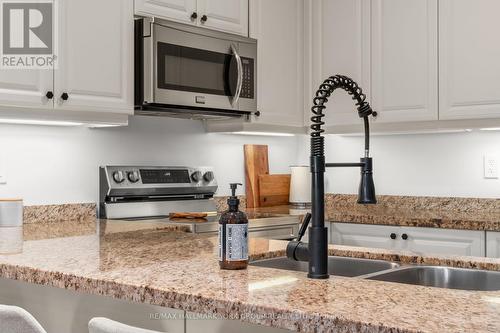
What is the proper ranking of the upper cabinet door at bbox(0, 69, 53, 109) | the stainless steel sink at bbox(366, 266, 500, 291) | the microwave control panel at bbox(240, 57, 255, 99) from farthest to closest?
the microwave control panel at bbox(240, 57, 255, 99) → the upper cabinet door at bbox(0, 69, 53, 109) → the stainless steel sink at bbox(366, 266, 500, 291)

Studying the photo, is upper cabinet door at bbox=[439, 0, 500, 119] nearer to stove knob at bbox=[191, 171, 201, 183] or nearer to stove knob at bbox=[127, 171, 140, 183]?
stove knob at bbox=[191, 171, 201, 183]

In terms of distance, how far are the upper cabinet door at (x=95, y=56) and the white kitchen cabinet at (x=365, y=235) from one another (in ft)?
4.38

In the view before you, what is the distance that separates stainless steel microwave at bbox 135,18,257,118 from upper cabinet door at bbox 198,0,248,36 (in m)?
0.10

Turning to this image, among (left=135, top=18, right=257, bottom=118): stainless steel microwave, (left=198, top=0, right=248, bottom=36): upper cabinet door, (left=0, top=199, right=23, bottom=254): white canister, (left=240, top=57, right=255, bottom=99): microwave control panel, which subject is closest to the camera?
(left=0, top=199, right=23, bottom=254): white canister

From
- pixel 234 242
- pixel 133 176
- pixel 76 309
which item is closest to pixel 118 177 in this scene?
pixel 133 176

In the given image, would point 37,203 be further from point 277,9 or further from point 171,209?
point 277,9

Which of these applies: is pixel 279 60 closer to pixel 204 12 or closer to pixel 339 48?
pixel 339 48

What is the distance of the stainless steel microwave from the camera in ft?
10.00

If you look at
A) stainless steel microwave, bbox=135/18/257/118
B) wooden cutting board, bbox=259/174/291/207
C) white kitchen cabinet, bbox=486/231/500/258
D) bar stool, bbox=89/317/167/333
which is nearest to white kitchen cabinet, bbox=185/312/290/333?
bar stool, bbox=89/317/167/333

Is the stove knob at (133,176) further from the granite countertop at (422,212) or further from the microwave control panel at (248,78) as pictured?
the granite countertop at (422,212)

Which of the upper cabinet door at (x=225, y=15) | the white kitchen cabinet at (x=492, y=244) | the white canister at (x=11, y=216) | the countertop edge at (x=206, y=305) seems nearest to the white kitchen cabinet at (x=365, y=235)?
the white kitchen cabinet at (x=492, y=244)

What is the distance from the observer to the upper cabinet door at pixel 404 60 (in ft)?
11.7

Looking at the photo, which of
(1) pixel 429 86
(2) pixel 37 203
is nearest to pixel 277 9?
(1) pixel 429 86

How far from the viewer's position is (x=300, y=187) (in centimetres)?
423
